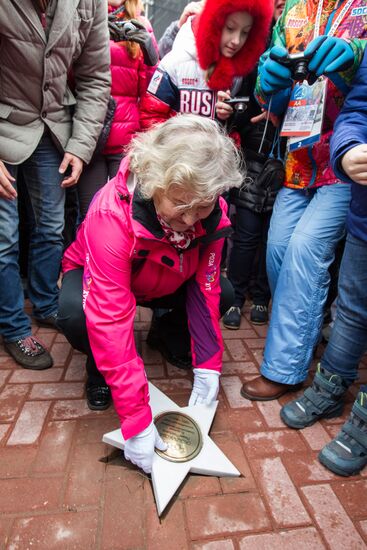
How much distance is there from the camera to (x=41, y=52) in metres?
1.67

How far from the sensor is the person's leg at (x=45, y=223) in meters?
1.92

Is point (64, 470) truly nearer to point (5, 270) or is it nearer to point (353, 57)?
point (5, 270)

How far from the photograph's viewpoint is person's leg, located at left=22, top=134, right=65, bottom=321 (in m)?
1.92

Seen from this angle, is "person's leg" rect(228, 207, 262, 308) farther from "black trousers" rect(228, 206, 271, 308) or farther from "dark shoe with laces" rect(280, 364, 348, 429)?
"dark shoe with laces" rect(280, 364, 348, 429)

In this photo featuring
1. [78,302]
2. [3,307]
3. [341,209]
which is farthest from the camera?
[3,307]


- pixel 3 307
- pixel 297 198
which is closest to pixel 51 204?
pixel 3 307

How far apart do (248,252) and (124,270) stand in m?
1.23

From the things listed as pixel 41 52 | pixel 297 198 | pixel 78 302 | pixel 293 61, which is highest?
pixel 293 61

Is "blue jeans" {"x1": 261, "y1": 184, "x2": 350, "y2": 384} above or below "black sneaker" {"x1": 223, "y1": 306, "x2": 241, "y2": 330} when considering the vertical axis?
above

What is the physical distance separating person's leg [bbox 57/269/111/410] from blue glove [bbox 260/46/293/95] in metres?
1.12

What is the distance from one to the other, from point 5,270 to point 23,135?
637mm

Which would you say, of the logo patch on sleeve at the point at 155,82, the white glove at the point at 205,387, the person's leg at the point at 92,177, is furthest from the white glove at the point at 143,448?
the logo patch on sleeve at the point at 155,82

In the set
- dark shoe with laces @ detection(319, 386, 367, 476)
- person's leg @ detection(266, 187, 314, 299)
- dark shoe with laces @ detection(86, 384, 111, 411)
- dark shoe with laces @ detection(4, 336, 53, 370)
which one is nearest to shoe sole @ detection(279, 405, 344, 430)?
dark shoe with laces @ detection(319, 386, 367, 476)

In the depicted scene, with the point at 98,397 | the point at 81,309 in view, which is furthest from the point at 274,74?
the point at 98,397
